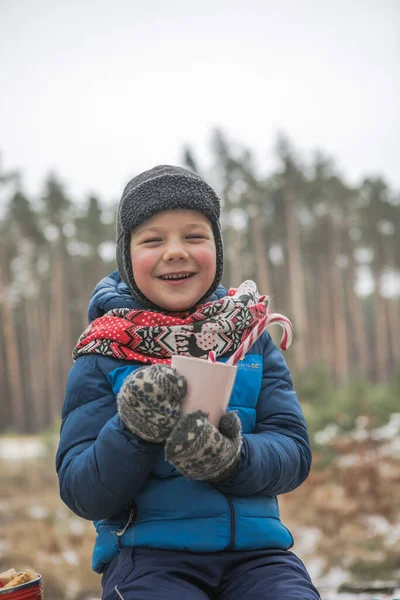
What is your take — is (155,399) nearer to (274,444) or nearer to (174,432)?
(174,432)

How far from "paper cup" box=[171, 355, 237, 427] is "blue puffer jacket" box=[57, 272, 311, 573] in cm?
13

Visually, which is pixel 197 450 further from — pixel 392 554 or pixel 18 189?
pixel 18 189

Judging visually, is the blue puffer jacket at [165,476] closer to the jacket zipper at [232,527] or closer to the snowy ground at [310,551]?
the jacket zipper at [232,527]

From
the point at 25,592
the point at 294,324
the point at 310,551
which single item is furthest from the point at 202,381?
the point at 294,324

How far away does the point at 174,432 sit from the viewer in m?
0.96

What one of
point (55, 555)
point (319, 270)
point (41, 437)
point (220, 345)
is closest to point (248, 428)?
point (220, 345)

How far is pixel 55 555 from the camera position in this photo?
5.02 m

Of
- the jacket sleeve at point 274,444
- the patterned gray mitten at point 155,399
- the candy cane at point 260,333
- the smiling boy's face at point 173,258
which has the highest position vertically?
the smiling boy's face at point 173,258

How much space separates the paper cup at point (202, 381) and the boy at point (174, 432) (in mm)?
21

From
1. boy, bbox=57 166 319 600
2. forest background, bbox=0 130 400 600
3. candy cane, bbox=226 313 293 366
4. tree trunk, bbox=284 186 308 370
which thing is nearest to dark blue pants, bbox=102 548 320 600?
boy, bbox=57 166 319 600

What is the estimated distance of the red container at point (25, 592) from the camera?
1124 millimetres

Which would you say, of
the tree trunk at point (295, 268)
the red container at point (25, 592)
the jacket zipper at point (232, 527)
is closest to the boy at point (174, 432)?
the jacket zipper at point (232, 527)

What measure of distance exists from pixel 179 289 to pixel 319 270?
29.7 feet

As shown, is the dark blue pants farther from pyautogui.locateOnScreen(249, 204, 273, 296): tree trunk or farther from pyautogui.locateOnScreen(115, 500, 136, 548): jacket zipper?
pyautogui.locateOnScreen(249, 204, 273, 296): tree trunk
